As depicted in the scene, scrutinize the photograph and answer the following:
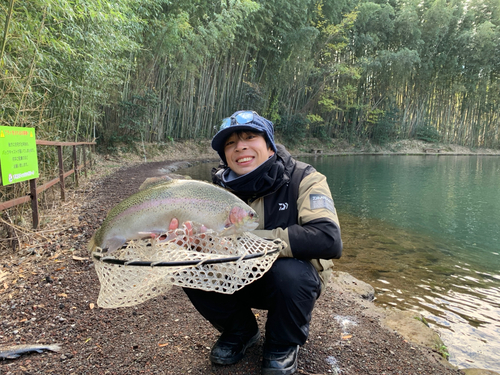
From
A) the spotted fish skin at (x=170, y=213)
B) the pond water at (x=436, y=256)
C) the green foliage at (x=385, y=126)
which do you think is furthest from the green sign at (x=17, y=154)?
the green foliage at (x=385, y=126)

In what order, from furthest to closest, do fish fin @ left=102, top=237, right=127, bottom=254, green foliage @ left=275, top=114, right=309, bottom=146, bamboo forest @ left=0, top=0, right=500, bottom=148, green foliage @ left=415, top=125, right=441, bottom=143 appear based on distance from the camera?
green foliage @ left=415, top=125, right=441, bottom=143 < green foliage @ left=275, top=114, right=309, bottom=146 < bamboo forest @ left=0, top=0, right=500, bottom=148 < fish fin @ left=102, top=237, right=127, bottom=254

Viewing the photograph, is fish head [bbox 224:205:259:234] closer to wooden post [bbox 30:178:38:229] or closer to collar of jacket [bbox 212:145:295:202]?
collar of jacket [bbox 212:145:295:202]

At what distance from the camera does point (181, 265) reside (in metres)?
1.23

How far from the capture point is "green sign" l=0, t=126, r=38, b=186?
295 centimetres

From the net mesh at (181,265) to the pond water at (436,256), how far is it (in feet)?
6.58

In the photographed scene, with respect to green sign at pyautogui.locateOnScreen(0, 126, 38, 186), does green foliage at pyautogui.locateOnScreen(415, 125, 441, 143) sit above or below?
above

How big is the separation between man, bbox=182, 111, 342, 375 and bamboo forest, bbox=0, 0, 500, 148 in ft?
8.27

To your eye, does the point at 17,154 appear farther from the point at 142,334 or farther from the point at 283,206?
the point at 283,206

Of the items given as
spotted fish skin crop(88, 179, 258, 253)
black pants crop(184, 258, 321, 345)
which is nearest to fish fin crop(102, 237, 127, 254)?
spotted fish skin crop(88, 179, 258, 253)

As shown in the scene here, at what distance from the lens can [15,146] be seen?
3141 millimetres

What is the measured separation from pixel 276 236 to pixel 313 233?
0.58 ft

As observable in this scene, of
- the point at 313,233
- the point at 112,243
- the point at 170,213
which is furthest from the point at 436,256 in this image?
the point at 112,243

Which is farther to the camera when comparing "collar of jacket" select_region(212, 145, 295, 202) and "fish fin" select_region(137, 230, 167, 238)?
"collar of jacket" select_region(212, 145, 295, 202)

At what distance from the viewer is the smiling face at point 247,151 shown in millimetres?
1772
